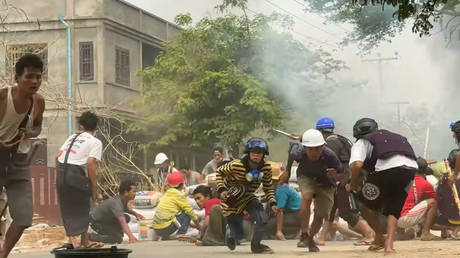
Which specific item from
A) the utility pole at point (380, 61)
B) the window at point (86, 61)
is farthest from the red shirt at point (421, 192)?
the utility pole at point (380, 61)

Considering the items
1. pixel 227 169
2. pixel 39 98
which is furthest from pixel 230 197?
pixel 39 98

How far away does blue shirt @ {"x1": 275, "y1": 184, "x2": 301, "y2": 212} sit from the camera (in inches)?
446

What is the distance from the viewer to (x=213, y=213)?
33.8ft

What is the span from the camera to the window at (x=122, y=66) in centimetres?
2452

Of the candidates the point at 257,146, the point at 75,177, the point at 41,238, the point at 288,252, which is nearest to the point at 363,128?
the point at 257,146

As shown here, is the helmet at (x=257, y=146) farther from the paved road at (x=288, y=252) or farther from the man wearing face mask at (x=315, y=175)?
the paved road at (x=288, y=252)

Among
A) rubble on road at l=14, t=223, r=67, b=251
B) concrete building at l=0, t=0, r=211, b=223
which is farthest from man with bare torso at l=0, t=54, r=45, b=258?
concrete building at l=0, t=0, r=211, b=223

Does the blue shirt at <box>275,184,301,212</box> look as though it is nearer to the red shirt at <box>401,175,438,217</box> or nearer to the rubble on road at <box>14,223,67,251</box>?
the red shirt at <box>401,175,438,217</box>

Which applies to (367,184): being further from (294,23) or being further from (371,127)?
(294,23)

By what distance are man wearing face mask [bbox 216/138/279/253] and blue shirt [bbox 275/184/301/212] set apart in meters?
2.83

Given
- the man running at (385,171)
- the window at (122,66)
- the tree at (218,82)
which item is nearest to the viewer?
the man running at (385,171)

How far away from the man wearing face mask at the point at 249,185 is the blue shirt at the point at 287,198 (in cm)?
283

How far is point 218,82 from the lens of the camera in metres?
21.7

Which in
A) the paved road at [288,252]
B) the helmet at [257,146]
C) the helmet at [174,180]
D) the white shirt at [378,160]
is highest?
the helmet at [257,146]
